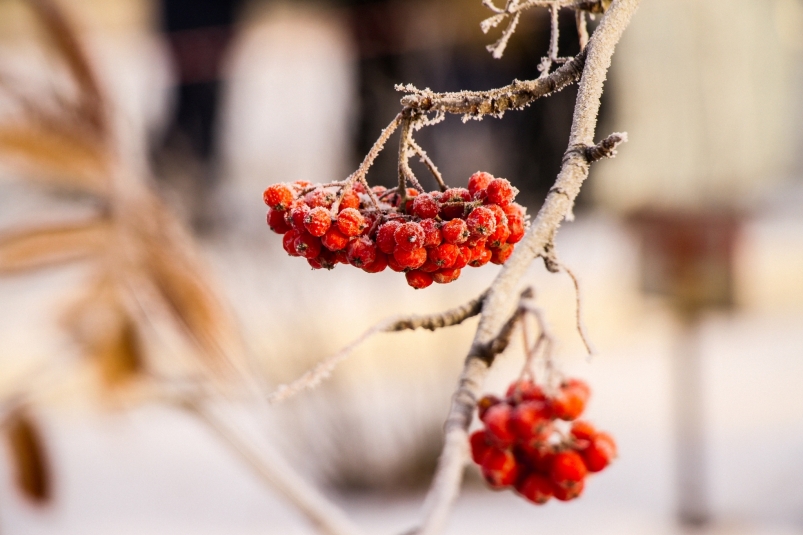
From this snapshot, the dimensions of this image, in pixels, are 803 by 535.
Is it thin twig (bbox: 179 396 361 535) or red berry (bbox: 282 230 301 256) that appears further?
thin twig (bbox: 179 396 361 535)

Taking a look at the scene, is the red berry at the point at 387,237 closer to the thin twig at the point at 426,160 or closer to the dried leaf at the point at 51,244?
the thin twig at the point at 426,160

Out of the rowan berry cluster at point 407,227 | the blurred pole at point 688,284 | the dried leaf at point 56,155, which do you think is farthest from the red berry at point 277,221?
the blurred pole at point 688,284

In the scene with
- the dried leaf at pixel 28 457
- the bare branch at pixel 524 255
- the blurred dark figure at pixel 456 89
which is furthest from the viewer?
the blurred dark figure at pixel 456 89

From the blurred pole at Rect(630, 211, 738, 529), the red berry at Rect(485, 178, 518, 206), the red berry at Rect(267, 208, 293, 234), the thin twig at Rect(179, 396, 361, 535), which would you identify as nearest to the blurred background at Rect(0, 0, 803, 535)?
the blurred pole at Rect(630, 211, 738, 529)

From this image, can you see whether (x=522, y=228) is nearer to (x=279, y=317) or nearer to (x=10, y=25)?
(x=279, y=317)

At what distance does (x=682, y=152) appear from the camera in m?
4.45

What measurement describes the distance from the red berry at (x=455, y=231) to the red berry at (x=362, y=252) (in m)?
0.04

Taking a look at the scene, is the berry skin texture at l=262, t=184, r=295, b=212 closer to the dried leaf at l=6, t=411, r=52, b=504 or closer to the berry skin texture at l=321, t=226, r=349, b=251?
the berry skin texture at l=321, t=226, r=349, b=251

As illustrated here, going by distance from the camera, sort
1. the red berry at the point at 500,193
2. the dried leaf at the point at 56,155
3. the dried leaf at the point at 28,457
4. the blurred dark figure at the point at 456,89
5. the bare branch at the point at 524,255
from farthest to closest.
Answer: the blurred dark figure at the point at 456,89
the dried leaf at the point at 28,457
the dried leaf at the point at 56,155
the red berry at the point at 500,193
the bare branch at the point at 524,255

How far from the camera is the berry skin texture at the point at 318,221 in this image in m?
0.44

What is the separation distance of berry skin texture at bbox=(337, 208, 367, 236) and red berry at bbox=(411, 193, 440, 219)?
0.03 metres

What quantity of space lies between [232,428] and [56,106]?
617 mm

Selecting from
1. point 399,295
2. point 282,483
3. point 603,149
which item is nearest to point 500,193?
point 603,149

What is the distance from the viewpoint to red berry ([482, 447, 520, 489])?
1.50 ft
